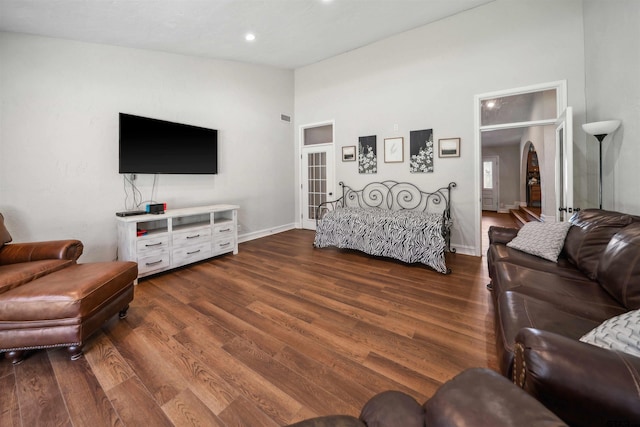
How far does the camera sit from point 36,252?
6.69ft

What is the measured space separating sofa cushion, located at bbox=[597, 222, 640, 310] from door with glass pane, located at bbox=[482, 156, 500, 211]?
9.00 meters

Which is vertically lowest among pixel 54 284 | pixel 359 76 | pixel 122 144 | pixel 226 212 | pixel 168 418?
pixel 168 418

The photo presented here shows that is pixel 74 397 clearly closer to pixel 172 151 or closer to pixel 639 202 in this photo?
pixel 172 151

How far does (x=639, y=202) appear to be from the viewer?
1.95 metres

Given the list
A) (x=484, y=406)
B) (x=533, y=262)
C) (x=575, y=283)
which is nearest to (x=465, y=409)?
(x=484, y=406)

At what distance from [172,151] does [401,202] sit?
11.4ft

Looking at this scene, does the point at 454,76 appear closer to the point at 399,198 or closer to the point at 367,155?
the point at 367,155

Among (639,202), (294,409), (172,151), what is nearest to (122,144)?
(172,151)

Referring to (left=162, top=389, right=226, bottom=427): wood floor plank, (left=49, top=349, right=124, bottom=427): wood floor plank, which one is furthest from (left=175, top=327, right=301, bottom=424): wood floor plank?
(left=49, top=349, right=124, bottom=427): wood floor plank

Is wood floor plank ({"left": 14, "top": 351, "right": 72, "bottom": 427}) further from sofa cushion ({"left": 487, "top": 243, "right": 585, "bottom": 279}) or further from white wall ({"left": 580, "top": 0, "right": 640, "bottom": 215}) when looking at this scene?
white wall ({"left": 580, "top": 0, "right": 640, "bottom": 215})

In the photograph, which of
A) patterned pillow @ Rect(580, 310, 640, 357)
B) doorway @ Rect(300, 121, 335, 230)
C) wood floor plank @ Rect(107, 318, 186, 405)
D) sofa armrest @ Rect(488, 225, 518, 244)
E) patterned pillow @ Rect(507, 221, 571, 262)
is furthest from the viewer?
doorway @ Rect(300, 121, 335, 230)

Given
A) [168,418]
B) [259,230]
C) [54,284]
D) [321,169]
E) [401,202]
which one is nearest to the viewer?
[168,418]

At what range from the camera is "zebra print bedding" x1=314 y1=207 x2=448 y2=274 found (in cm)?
298

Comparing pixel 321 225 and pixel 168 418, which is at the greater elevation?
pixel 321 225
